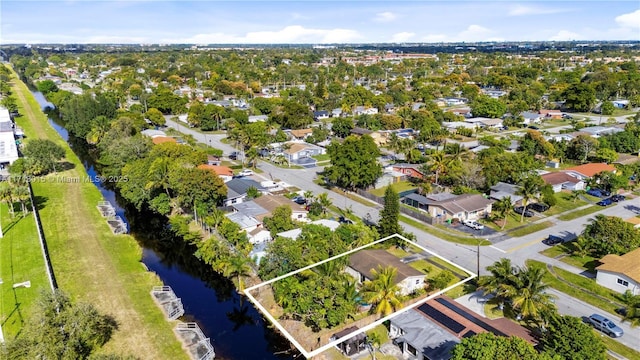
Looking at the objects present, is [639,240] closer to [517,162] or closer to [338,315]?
[517,162]

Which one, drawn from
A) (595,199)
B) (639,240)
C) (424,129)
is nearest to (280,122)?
(424,129)

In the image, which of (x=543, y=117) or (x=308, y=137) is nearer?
(x=308, y=137)

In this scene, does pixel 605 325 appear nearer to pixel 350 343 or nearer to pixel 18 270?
pixel 350 343

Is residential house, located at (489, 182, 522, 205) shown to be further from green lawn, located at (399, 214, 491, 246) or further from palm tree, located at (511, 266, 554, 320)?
palm tree, located at (511, 266, 554, 320)

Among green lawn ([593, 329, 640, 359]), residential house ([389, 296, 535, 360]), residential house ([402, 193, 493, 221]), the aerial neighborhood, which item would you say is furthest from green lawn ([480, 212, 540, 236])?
residential house ([389, 296, 535, 360])

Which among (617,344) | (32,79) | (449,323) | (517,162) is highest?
(32,79)

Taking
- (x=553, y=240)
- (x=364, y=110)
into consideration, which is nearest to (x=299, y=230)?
(x=553, y=240)
